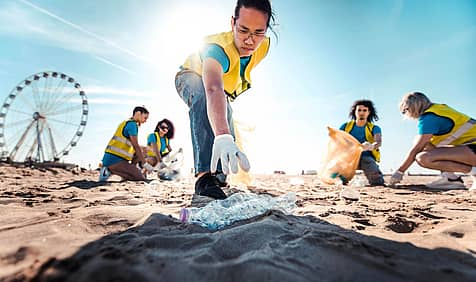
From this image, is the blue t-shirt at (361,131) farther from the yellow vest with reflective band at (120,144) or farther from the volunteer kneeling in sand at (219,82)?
the yellow vest with reflective band at (120,144)

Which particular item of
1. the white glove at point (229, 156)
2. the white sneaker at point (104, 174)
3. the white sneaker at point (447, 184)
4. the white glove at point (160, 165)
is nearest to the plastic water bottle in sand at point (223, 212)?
the white glove at point (229, 156)

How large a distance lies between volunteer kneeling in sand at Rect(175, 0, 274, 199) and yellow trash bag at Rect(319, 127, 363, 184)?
2.46 metres

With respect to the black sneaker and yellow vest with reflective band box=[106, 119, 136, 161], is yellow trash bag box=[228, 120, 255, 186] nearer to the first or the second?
the black sneaker

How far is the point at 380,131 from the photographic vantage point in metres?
4.81

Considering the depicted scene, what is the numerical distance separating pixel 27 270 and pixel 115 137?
457cm

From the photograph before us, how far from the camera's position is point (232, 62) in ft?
6.82

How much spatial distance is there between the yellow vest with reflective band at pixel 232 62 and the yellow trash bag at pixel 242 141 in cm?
50

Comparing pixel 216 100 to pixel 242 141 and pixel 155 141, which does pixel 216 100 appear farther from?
pixel 155 141

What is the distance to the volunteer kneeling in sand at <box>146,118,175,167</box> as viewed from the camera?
5960 millimetres

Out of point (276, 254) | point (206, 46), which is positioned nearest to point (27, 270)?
point (276, 254)

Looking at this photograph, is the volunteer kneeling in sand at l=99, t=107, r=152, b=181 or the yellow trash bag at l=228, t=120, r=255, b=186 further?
the volunteer kneeling in sand at l=99, t=107, r=152, b=181

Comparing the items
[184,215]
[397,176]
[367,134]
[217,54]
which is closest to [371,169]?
[397,176]

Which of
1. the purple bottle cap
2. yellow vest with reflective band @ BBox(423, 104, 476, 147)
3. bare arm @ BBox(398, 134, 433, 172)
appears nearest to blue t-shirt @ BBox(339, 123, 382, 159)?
bare arm @ BBox(398, 134, 433, 172)

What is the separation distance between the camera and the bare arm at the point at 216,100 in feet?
5.28
